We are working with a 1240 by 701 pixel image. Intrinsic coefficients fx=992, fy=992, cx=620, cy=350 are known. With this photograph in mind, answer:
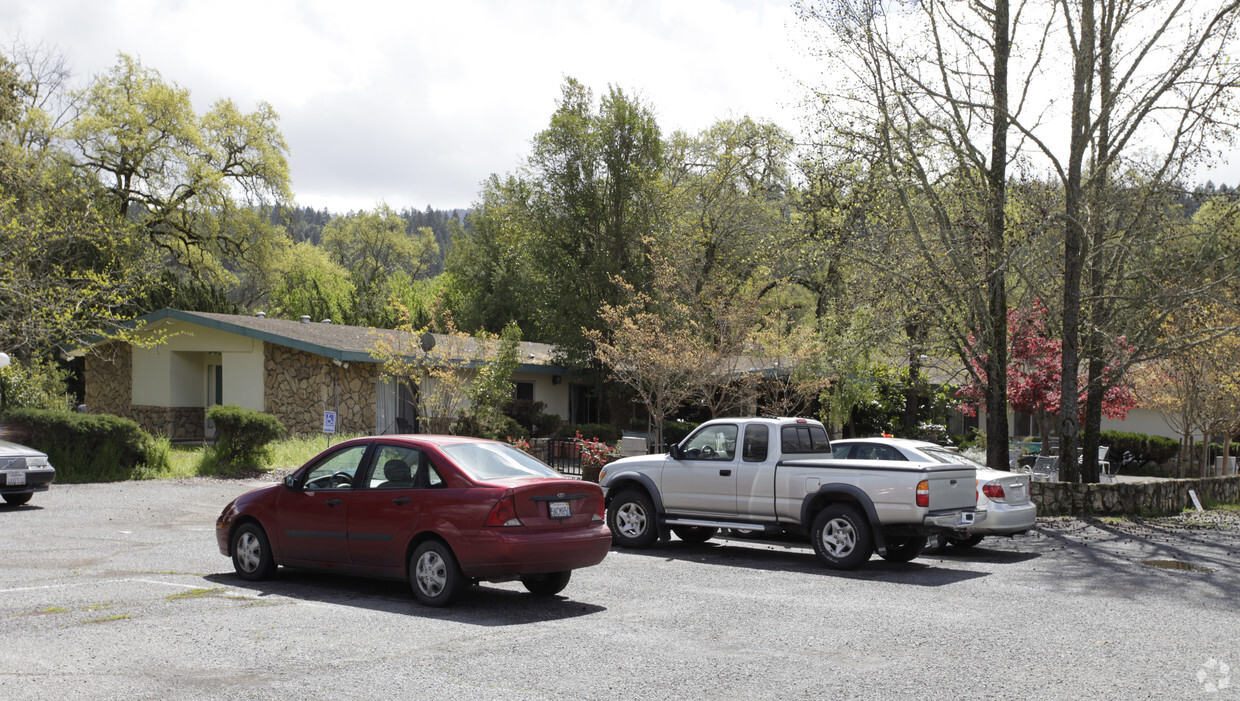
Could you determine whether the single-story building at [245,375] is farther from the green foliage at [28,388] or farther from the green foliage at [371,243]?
the green foliage at [371,243]

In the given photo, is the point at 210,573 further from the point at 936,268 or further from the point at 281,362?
the point at 281,362

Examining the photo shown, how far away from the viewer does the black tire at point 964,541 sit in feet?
47.0

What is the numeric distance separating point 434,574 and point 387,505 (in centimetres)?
82

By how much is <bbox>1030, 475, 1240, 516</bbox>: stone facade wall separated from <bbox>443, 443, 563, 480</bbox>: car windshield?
38.6ft

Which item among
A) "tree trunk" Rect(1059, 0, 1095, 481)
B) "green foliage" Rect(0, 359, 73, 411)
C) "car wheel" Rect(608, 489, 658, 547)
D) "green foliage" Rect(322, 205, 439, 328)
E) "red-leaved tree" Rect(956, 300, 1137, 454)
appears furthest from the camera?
"green foliage" Rect(322, 205, 439, 328)

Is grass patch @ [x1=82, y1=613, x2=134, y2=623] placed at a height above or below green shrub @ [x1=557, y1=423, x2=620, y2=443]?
below

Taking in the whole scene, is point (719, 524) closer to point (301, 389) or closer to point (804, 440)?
point (804, 440)

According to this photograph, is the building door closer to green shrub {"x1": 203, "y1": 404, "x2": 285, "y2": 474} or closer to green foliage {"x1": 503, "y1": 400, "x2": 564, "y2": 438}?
green shrub {"x1": 203, "y1": 404, "x2": 285, "y2": 474}

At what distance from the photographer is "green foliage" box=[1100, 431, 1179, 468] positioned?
34875 mm

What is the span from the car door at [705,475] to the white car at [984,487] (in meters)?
2.05

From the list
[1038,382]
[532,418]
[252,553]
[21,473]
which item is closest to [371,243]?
[532,418]

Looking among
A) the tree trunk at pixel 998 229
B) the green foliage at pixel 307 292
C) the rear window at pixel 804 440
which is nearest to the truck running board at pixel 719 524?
the rear window at pixel 804 440

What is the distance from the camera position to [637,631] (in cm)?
788

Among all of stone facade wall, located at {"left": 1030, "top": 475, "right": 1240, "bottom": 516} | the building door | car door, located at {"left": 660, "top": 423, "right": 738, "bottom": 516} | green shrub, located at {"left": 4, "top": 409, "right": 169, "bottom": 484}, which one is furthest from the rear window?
the building door
